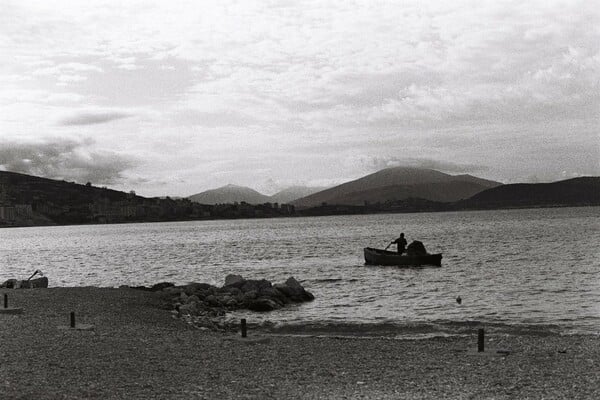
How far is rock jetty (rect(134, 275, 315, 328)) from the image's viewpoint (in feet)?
96.7

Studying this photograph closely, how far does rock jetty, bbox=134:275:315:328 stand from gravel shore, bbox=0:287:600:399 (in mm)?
7017

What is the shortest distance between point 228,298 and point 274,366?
1736 cm

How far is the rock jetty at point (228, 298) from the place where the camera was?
96.7 feet

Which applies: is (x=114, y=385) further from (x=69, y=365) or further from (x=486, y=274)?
(x=486, y=274)

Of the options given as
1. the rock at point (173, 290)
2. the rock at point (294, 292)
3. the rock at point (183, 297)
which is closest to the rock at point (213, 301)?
the rock at point (183, 297)

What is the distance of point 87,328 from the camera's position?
20438 millimetres

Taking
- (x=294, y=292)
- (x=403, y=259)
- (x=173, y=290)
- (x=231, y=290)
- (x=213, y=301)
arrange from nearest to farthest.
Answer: (x=213, y=301), (x=294, y=292), (x=231, y=290), (x=173, y=290), (x=403, y=259)

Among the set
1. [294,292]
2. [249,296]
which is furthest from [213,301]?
[294,292]

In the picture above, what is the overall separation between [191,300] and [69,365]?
17091 millimetres

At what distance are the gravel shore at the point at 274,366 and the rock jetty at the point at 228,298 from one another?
7.02 m

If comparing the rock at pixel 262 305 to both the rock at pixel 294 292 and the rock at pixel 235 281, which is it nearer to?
the rock at pixel 294 292

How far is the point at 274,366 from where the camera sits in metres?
15.3

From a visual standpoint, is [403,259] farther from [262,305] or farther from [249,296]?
[262,305]

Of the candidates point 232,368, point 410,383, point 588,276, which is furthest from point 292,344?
point 588,276
